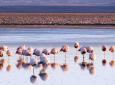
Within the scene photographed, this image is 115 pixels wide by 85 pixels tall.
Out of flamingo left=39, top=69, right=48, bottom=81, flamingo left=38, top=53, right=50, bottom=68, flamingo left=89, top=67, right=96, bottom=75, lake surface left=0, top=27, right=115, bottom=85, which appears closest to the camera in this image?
lake surface left=0, top=27, right=115, bottom=85

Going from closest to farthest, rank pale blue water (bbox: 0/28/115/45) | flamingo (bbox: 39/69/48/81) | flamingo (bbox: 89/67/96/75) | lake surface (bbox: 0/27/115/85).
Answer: lake surface (bbox: 0/27/115/85)
flamingo (bbox: 39/69/48/81)
flamingo (bbox: 89/67/96/75)
pale blue water (bbox: 0/28/115/45)

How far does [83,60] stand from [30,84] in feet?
15.5

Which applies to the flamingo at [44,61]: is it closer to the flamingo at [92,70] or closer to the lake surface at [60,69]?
the lake surface at [60,69]

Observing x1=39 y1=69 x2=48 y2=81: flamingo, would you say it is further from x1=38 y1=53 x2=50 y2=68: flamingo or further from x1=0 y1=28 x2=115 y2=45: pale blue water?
x1=0 y1=28 x2=115 y2=45: pale blue water

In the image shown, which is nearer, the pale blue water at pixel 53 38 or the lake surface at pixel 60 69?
the lake surface at pixel 60 69

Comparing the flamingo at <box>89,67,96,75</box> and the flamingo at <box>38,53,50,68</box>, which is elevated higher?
the flamingo at <box>38,53,50,68</box>

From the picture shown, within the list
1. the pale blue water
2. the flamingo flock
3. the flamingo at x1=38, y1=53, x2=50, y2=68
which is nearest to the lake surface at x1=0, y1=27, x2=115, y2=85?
the pale blue water

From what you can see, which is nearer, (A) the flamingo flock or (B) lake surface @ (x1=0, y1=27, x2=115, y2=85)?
(B) lake surface @ (x1=0, y1=27, x2=115, y2=85)

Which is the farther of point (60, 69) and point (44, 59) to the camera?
point (44, 59)

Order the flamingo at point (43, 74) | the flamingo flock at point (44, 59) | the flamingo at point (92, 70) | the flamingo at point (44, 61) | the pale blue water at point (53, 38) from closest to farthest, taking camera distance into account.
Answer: the flamingo at point (43, 74) → the flamingo at point (92, 70) → the flamingo flock at point (44, 59) → the flamingo at point (44, 61) → the pale blue water at point (53, 38)

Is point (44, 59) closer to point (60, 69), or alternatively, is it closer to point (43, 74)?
point (60, 69)

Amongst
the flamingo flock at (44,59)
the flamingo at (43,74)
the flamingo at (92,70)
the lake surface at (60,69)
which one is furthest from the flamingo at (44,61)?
the flamingo at (92,70)

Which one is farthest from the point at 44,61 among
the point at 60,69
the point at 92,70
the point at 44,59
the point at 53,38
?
the point at 53,38

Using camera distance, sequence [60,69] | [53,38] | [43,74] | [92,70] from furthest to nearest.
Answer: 1. [53,38]
2. [60,69]
3. [92,70]
4. [43,74]
